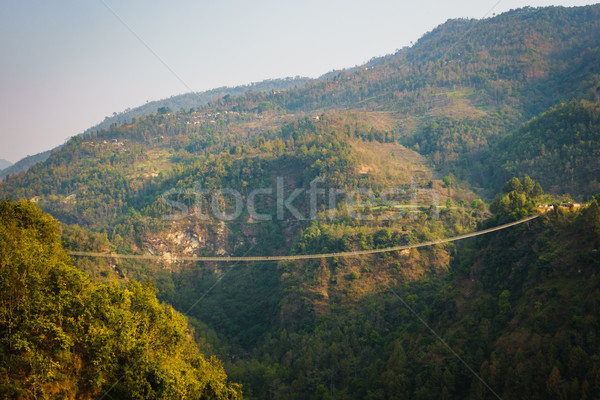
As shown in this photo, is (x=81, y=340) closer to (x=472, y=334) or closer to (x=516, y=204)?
(x=472, y=334)

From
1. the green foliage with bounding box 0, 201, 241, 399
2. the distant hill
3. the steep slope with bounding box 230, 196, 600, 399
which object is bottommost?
the steep slope with bounding box 230, 196, 600, 399

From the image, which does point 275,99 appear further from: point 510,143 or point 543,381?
point 543,381

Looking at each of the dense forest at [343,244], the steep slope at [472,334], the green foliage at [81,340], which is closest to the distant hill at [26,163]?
the dense forest at [343,244]

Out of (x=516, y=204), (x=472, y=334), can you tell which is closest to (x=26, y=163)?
(x=516, y=204)

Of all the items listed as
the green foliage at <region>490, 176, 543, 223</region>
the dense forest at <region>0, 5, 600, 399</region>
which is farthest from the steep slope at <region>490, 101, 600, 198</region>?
the green foliage at <region>490, 176, 543, 223</region>

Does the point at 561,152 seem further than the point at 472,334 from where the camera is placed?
Yes

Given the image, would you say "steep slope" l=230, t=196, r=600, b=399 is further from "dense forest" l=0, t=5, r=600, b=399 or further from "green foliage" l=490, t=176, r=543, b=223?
"green foliage" l=490, t=176, r=543, b=223

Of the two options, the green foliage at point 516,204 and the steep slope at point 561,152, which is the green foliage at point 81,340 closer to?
the green foliage at point 516,204

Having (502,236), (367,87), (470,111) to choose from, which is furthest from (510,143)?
(367,87)
